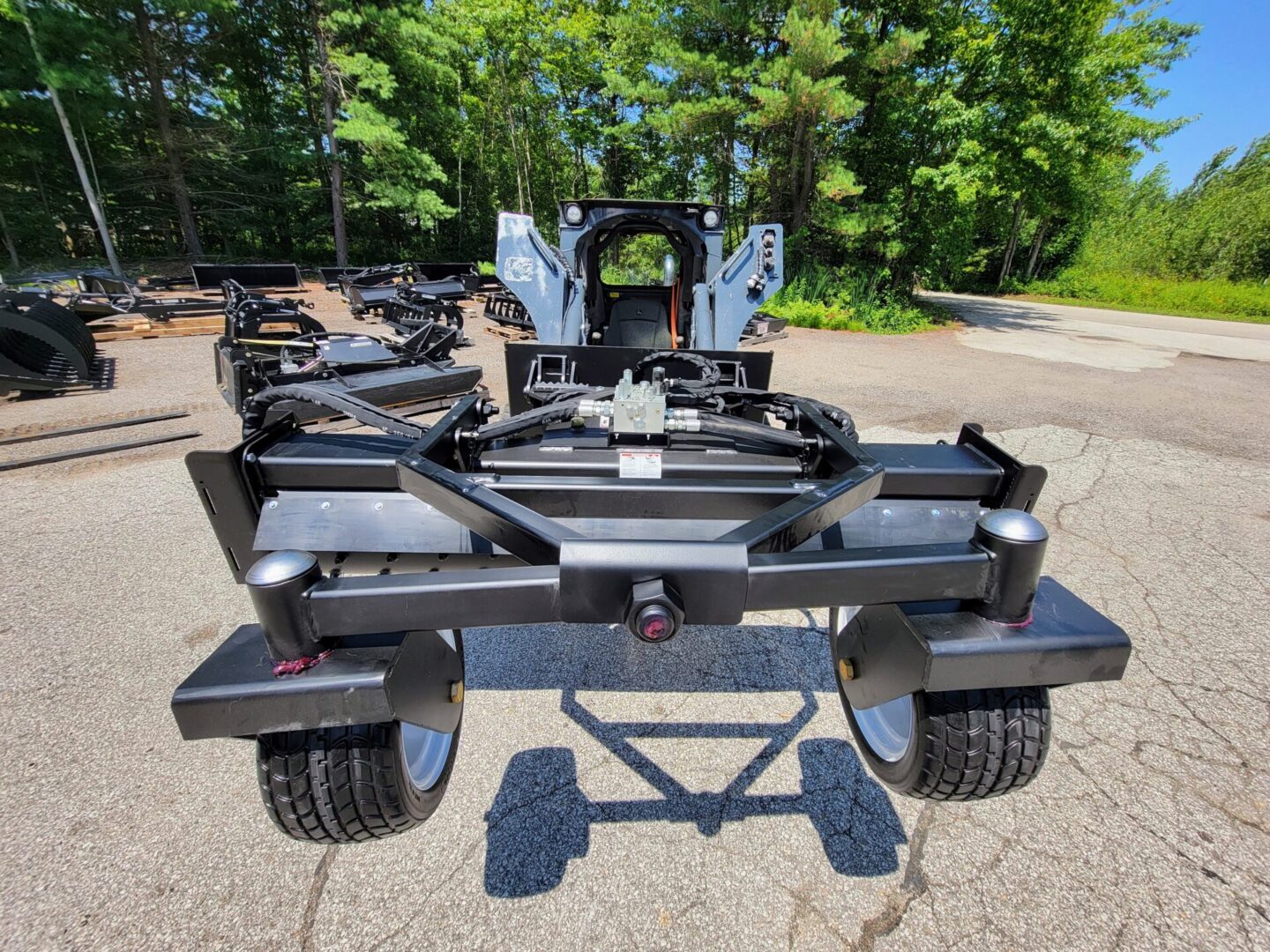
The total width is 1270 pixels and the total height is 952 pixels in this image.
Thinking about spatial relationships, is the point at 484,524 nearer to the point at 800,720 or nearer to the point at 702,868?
the point at 702,868

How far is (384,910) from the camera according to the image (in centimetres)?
157

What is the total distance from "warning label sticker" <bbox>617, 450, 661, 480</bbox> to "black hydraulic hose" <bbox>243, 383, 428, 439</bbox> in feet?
2.57

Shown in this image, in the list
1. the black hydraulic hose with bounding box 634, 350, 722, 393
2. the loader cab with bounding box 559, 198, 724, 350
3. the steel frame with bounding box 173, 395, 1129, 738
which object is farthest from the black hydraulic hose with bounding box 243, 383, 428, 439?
the loader cab with bounding box 559, 198, 724, 350

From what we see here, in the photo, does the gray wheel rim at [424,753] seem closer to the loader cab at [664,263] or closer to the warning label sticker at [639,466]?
the warning label sticker at [639,466]

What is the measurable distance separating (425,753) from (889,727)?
1533 mm

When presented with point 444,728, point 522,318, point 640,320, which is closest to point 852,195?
point 522,318

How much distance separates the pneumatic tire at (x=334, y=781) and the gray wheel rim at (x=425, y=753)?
0.22 m

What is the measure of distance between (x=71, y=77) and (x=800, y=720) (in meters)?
22.9

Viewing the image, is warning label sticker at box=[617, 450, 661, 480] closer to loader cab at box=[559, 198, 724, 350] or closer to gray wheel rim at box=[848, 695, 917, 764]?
gray wheel rim at box=[848, 695, 917, 764]

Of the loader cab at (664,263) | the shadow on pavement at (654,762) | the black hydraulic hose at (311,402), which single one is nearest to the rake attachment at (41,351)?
the loader cab at (664,263)

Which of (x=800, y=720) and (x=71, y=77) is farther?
(x=71, y=77)

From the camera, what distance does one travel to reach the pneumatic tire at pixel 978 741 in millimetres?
1407

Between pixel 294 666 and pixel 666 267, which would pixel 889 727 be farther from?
pixel 666 267

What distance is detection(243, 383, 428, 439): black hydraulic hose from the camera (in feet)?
6.54
